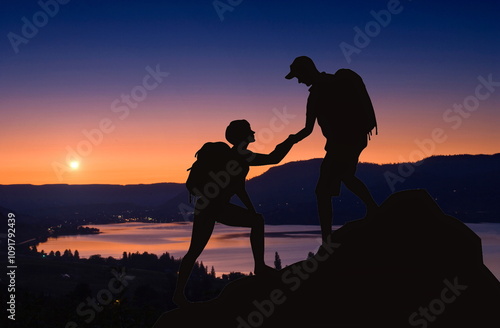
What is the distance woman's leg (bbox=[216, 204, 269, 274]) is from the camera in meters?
10.1

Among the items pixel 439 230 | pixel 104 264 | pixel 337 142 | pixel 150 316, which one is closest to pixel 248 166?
pixel 337 142

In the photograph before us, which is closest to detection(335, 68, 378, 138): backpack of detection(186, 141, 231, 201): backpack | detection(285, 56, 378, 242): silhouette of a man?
detection(285, 56, 378, 242): silhouette of a man

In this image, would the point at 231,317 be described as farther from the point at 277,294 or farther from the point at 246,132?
the point at 246,132

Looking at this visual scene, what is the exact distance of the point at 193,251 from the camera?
1026 cm

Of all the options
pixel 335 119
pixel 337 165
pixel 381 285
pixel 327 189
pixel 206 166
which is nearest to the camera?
pixel 381 285

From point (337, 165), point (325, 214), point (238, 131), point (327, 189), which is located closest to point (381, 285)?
point (325, 214)

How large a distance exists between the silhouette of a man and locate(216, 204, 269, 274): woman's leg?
125cm

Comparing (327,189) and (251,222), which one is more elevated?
(327,189)

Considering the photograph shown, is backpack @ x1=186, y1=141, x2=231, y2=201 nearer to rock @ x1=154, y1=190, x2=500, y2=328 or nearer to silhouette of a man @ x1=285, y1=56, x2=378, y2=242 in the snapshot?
silhouette of a man @ x1=285, y1=56, x2=378, y2=242

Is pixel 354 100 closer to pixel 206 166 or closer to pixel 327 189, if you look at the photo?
pixel 327 189

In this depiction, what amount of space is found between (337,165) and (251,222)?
80.4 inches

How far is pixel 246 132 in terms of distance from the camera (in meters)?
10.2

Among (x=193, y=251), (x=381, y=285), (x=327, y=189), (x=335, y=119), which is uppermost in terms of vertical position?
(x=335, y=119)

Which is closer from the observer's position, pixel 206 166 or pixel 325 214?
pixel 206 166
